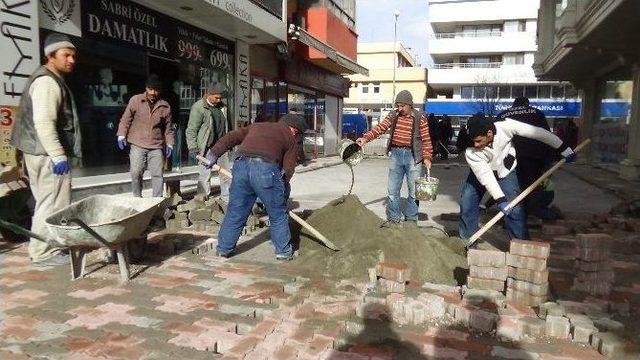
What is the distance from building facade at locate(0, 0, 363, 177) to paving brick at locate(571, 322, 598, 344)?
6.10m

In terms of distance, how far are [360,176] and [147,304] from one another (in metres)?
10.6

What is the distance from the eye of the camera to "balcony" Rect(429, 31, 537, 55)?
42.3m

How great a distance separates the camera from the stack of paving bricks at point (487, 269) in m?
3.79

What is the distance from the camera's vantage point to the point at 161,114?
21.3ft

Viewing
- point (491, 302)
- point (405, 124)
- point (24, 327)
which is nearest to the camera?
point (24, 327)

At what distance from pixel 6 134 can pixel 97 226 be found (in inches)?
122

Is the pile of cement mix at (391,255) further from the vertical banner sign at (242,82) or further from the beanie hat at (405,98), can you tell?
the vertical banner sign at (242,82)

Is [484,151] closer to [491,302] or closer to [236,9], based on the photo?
[491,302]

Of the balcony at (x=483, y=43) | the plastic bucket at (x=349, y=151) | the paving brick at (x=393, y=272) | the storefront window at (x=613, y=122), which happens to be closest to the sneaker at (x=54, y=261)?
the paving brick at (x=393, y=272)

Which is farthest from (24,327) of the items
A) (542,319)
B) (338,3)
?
(338,3)

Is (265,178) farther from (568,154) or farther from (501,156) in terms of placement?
(568,154)

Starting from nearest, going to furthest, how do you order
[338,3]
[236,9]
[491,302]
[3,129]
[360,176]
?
[491,302] → [3,129] → [236,9] → [360,176] → [338,3]

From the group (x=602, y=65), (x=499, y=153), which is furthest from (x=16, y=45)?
(x=602, y=65)

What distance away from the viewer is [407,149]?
6336 millimetres
